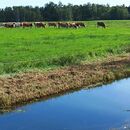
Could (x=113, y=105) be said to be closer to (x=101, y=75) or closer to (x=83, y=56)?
(x=101, y=75)

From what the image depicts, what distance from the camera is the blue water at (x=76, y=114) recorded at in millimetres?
16125

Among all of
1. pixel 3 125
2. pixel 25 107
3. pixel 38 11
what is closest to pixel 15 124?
pixel 3 125

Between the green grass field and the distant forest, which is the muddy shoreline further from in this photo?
the distant forest

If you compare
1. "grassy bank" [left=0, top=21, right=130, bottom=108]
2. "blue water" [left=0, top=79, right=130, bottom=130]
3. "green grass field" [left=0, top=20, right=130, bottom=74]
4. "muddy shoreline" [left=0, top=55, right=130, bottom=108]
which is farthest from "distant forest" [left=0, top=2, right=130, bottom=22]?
"blue water" [left=0, top=79, right=130, bottom=130]

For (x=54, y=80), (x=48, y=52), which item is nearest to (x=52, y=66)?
(x=54, y=80)

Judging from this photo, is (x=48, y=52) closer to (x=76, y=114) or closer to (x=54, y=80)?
(x=54, y=80)

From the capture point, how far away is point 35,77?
2231 centimetres

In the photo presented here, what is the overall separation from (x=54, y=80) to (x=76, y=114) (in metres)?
4.86

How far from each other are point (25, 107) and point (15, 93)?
1.03 meters

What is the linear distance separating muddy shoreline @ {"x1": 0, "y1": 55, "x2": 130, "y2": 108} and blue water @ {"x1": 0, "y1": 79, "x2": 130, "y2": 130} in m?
0.63

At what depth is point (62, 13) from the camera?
406 feet

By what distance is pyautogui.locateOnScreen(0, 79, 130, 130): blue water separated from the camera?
1612 cm

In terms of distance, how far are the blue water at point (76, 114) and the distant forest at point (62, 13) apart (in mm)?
103010

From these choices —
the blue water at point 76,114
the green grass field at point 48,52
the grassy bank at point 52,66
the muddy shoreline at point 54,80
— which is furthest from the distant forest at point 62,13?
the blue water at point 76,114
